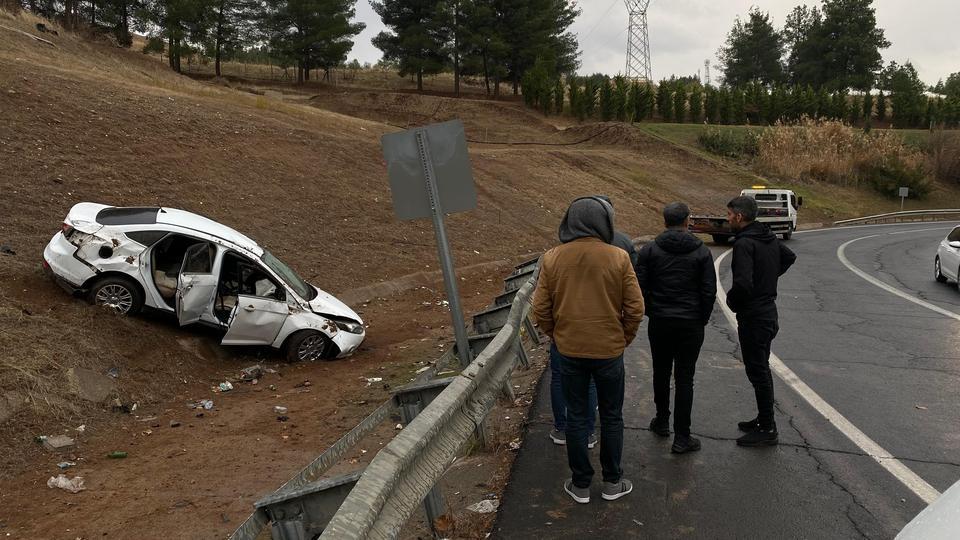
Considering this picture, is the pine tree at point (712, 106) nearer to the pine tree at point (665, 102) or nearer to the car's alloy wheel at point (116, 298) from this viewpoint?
the pine tree at point (665, 102)

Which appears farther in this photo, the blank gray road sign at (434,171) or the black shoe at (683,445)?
the blank gray road sign at (434,171)

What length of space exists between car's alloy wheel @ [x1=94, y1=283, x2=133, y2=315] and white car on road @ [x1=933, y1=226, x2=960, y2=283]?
15.7 metres

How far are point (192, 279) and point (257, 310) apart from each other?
943 mm

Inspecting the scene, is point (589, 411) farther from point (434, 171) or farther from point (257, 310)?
point (257, 310)

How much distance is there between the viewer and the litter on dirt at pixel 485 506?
193 inches

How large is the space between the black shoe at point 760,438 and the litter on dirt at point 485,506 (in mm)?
2261

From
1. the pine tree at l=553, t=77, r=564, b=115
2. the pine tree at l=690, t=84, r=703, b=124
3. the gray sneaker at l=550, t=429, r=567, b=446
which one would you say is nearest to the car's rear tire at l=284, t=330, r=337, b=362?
the gray sneaker at l=550, t=429, r=567, b=446

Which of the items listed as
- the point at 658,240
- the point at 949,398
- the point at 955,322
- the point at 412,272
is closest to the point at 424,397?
the point at 658,240

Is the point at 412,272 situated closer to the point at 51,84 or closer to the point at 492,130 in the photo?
the point at 51,84

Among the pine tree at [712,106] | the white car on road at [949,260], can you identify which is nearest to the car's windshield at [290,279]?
the white car on road at [949,260]

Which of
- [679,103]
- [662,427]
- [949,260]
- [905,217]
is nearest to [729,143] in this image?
[679,103]

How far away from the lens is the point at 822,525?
183 inches

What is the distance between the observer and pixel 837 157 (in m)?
54.2

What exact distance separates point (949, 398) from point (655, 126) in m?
51.8
